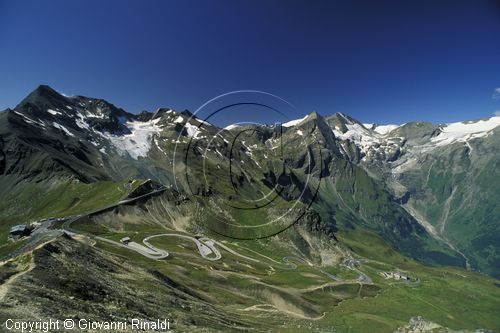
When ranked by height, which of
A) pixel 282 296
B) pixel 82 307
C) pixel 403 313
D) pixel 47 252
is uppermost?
pixel 47 252

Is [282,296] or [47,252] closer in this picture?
[47,252]

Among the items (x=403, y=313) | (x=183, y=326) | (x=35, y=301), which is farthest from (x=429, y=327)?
(x=35, y=301)

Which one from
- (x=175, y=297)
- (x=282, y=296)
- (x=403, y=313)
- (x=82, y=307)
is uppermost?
(x=82, y=307)

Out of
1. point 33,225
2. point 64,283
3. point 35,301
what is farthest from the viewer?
point 33,225

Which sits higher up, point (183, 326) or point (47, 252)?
point (47, 252)

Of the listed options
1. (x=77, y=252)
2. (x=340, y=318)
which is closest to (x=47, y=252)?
(x=77, y=252)

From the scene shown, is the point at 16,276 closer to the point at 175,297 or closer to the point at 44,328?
the point at 44,328

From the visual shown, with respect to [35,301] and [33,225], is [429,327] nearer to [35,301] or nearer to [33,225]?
[35,301]

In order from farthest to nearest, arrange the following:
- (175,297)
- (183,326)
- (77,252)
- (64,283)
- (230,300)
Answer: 1. (230,300)
2. (175,297)
3. (77,252)
4. (183,326)
5. (64,283)

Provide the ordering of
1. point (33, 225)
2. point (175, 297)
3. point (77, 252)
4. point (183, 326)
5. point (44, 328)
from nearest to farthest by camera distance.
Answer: point (44, 328)
point (183, 326)
point (77, 252)
point (175, 297)
point (33, 225)
